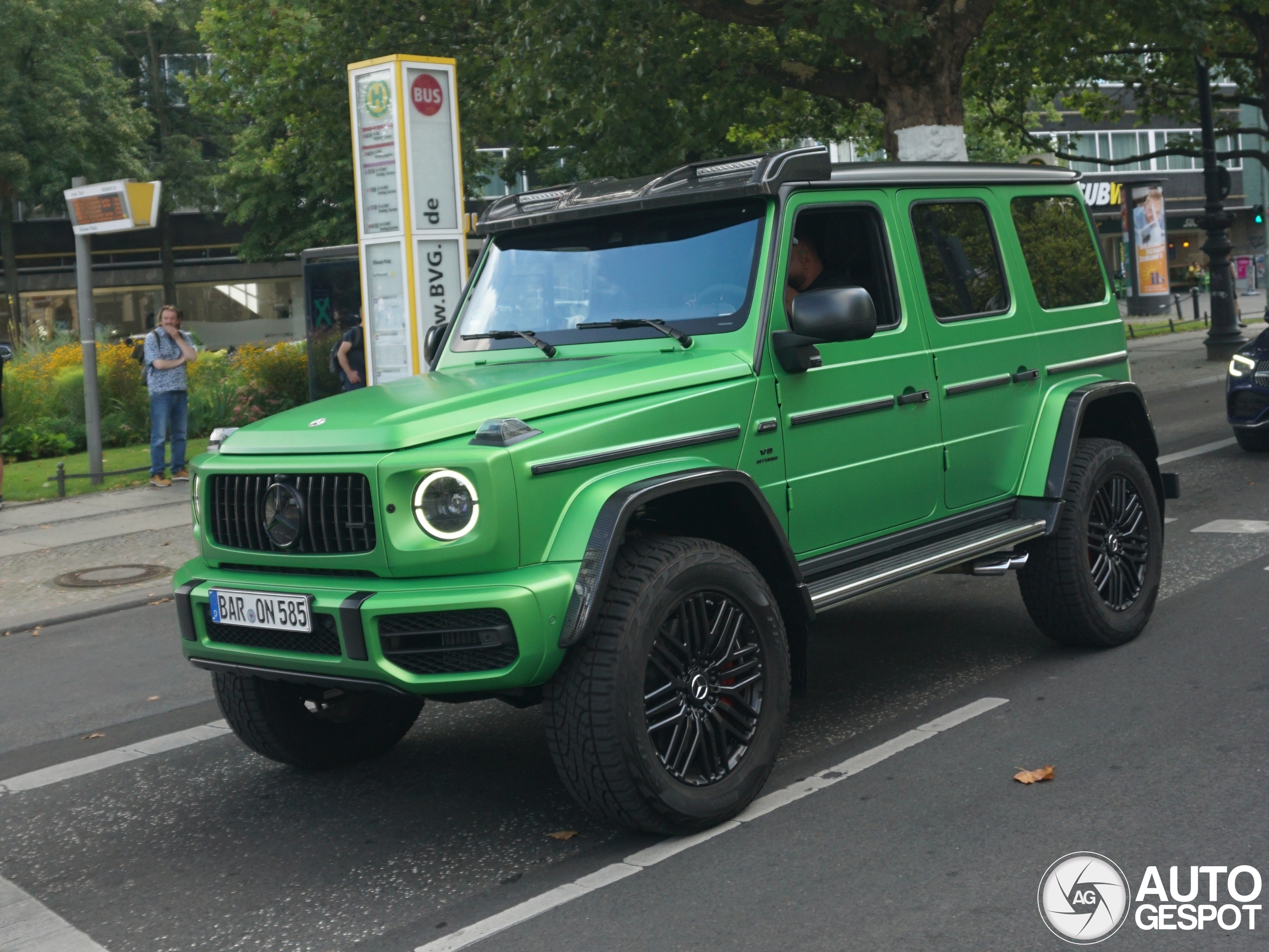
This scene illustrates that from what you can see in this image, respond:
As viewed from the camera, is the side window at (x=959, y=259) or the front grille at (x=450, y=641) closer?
the front grille at (x=450, y=641)

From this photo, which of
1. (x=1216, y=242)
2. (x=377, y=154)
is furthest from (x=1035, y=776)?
(x=1216, y=242)

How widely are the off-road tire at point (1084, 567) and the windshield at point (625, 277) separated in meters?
1.93

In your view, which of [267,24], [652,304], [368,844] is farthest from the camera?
[267,24]

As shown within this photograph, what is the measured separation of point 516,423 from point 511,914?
4.51ft

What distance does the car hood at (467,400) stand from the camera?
13.9 ft

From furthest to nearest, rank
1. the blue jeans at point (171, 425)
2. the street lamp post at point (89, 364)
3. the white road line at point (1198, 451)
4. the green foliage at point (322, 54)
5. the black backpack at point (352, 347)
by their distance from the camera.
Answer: the green foliage at point (322, 54), the black backpack at point (352, 347), the street lamp post at point (89, 364), the blue jeans at point (171, 425), the white road line at point (1198, 451)

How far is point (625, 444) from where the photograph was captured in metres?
4.40

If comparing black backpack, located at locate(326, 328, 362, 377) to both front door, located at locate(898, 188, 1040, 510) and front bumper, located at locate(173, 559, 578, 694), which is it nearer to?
front door, located at locate(898, 188, 1040, 510)

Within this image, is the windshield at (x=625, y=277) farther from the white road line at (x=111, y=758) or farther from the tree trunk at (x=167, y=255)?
the tree trunk at (x=167, y=255)

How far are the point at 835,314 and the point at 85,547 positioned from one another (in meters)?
8.59

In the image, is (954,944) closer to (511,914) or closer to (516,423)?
(511,914)

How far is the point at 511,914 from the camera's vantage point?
3.91 meters

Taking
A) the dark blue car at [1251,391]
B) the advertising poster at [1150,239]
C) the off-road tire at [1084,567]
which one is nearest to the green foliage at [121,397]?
the dark blue car at [1251,391]

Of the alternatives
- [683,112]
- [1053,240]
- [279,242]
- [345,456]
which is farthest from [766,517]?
[279,242]
